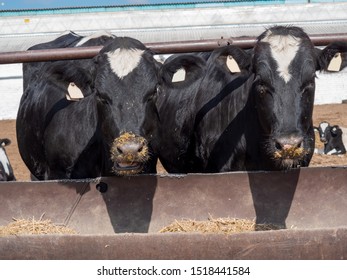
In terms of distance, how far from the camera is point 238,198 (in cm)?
429

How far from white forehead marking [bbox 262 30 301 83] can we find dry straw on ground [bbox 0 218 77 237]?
193 centimetres

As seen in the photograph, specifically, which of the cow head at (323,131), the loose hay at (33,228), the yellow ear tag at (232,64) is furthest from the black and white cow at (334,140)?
the loose hay at (33,228)

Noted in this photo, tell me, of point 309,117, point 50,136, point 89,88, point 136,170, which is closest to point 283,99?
point 309,117

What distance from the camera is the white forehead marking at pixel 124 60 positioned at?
4457mm

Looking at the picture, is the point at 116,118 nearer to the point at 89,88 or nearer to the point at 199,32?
the point at 89,88

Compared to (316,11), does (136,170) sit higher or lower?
higher

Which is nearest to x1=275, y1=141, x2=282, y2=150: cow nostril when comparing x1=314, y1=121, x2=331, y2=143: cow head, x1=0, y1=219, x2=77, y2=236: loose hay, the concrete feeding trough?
the concrete feeding trough

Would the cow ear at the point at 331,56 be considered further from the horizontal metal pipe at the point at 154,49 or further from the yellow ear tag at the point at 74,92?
the yellow ear tag at the point at 74,92

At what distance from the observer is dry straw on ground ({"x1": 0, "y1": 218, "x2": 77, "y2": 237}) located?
4.04 meters

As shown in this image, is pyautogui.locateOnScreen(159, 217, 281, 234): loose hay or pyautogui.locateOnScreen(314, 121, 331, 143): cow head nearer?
pyautogui.locateOnScreen(159, 217, 281, 234): loose hay

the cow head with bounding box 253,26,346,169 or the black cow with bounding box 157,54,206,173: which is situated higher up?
the cow head with bounding box 253,26,346,169

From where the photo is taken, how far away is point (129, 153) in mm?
3973

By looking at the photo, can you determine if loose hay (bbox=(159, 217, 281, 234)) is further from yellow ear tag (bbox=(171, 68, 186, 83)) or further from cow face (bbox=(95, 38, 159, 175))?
yellow ear tag (bbox=(171, 68, 186, 83))
